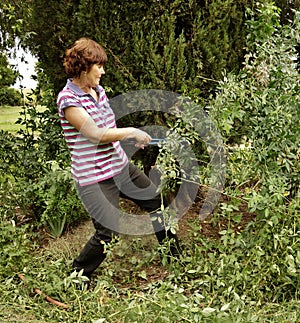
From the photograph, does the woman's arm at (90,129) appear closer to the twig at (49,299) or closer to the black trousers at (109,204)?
the black trousers at (109,204)

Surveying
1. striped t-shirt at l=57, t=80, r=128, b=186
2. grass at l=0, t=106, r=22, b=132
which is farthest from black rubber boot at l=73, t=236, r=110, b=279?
grass at l=0, t=106, r=22, b=132

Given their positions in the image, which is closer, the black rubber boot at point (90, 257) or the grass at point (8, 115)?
the black rubber boot at point (90, 257)

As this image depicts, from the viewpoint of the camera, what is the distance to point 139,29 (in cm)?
359

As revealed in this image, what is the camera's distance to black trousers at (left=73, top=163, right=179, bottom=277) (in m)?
3.13

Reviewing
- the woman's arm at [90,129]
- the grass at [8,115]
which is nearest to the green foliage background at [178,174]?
the woman's arm at [90,129]

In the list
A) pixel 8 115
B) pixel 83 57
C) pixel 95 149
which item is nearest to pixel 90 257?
pixel 95 149

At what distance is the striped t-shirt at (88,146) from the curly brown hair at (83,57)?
11 centimetres

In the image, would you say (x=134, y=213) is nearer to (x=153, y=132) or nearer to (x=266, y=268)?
(x=153, y=132)

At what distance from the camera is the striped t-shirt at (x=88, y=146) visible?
3.01m

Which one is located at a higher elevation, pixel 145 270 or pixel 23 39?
pixel 23 39

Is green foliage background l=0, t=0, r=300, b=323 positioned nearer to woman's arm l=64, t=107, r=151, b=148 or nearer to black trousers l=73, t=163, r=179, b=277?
black trousers l=73, t=163, r=179, b=277

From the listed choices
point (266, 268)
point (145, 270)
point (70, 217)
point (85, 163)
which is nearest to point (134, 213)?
point (70, 217)

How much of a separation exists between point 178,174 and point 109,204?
48 centimetres

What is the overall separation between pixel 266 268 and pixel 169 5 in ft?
6.42
